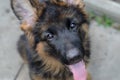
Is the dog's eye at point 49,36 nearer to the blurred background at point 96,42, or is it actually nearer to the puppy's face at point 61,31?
the puppy's face at point 61,31

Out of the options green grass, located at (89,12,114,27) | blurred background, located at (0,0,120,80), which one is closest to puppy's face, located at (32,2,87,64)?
blurred background, located at (0,0,120,80)

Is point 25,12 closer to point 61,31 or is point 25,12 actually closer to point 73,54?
point 61,31

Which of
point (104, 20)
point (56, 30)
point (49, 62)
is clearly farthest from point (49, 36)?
point (104, 20)

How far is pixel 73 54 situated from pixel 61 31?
0.26 metres

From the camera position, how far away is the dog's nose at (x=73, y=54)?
3264 mm

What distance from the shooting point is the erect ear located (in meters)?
3.40

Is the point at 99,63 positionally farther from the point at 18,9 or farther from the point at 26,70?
the point at 18,9

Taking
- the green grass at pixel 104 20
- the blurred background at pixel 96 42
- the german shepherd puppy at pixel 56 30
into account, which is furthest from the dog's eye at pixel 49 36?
the green grass at pixel 104 20

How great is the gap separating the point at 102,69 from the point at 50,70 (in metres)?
0.78

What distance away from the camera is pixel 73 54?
3262 mm

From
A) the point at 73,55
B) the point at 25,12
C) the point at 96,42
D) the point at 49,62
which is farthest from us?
the point at 96,42

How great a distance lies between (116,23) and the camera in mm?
4762

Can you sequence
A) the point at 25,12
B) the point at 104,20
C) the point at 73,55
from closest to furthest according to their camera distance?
1. the point at 73,55
2. the point at 25,12
3. the point at 104,20

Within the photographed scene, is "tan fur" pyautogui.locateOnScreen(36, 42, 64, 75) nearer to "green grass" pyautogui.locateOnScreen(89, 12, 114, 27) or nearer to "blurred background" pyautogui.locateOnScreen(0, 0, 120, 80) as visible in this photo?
"blurred background" pyautogui.locateOnScreen(0, 0, 120, 80)
